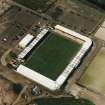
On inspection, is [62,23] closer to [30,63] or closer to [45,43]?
[45,43]

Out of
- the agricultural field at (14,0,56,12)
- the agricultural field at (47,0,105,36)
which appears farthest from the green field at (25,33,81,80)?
the agricultural field at (14,0,56,12)

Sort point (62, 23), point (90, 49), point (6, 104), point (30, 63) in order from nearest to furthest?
point (6, 104), point (30, 63), point (90, 49), point (62, 23)

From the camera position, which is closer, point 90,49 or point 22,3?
point 90,49

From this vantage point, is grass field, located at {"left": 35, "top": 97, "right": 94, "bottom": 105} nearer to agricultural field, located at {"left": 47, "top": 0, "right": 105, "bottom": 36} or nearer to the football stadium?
the football stadium

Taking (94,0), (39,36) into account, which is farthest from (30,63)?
(94,0)

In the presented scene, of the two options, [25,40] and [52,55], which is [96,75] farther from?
[25,40]
